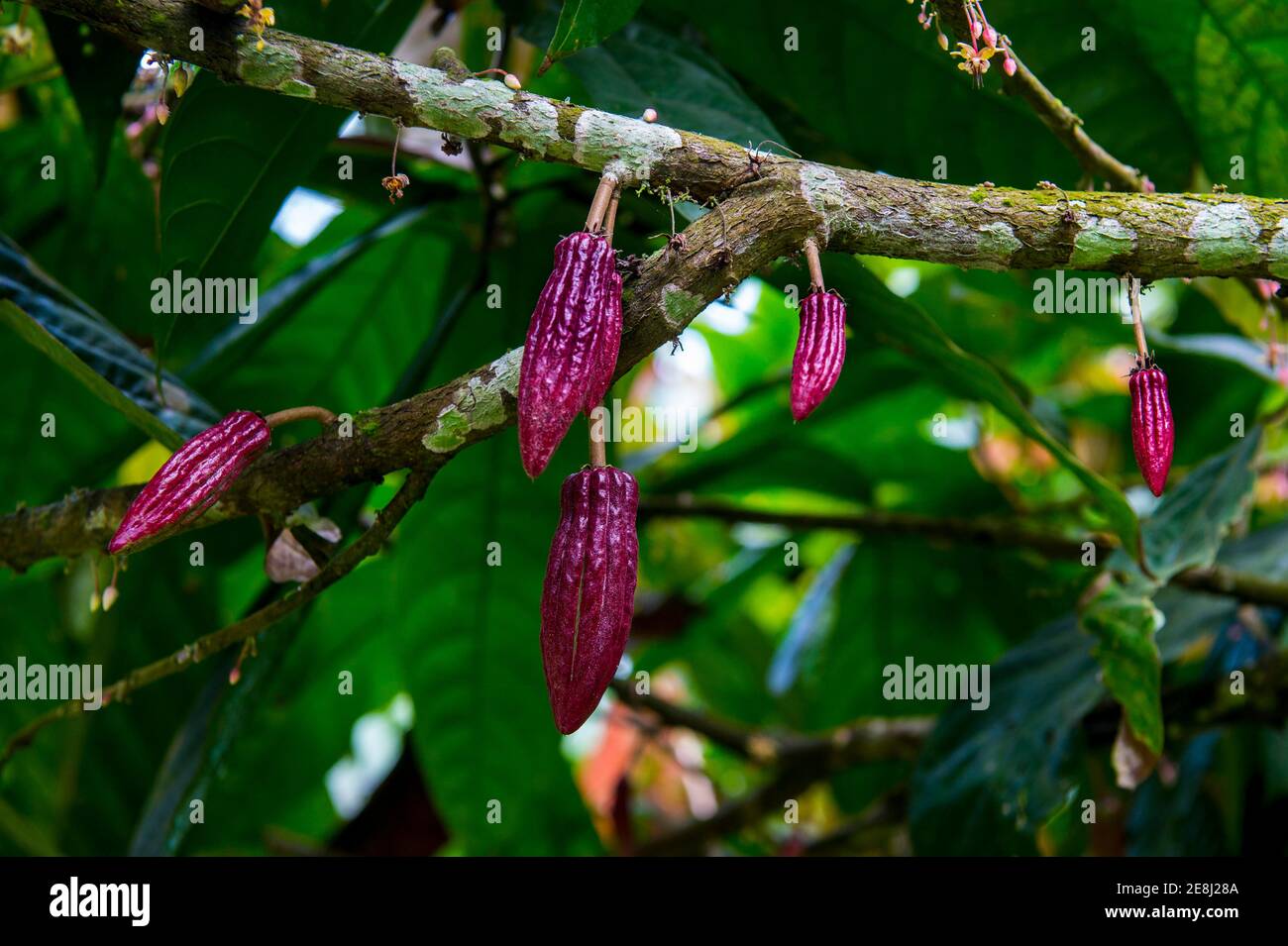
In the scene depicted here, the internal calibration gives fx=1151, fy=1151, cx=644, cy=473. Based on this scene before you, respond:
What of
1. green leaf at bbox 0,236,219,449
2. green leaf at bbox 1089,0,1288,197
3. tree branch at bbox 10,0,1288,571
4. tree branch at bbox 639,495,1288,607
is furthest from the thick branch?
tree branch at bbox 639,495,1288,607

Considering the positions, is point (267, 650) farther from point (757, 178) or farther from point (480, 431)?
point (757, 178)

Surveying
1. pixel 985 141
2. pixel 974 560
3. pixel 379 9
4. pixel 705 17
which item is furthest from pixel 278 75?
pixel 974 560

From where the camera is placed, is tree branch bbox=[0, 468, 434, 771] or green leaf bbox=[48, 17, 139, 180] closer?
tree branch bbox=[0, 468, 434, 771]

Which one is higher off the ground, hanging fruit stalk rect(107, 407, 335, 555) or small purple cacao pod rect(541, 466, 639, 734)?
hanging fruit stalk rect(107, 407, 335, 555)

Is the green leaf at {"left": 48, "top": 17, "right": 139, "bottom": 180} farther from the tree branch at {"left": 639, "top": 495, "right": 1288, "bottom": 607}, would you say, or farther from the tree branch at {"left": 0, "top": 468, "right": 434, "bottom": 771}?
Result: the tree branch at {"left": 639, "top": 495, "right": 1288, "bottom": 607}

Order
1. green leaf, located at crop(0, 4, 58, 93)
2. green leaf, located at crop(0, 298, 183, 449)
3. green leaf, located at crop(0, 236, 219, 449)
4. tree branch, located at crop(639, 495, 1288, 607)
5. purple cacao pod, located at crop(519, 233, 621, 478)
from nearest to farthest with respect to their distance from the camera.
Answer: purple cacao pod, located at crop(519, 233, 621, 478) → green leaf, located at crop(0, 298, 183, 449) → green leaf, located at crop(0, 236, 219, 449) → green leaf, located at crop(0, 4, 58, 93) → tree branch, located at crop(639, 495, 1288, 607)

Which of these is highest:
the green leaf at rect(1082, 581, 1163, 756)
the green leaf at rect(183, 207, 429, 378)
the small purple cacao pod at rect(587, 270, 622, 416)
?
the green leaf at rect(183, 207, 429, 378)

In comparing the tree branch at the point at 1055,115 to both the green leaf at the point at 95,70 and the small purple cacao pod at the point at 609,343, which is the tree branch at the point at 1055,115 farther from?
the green leaf at the point at 95,70

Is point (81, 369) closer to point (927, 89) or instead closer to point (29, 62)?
point (29, 62)

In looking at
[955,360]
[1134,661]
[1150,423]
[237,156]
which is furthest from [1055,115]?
[237,156]
